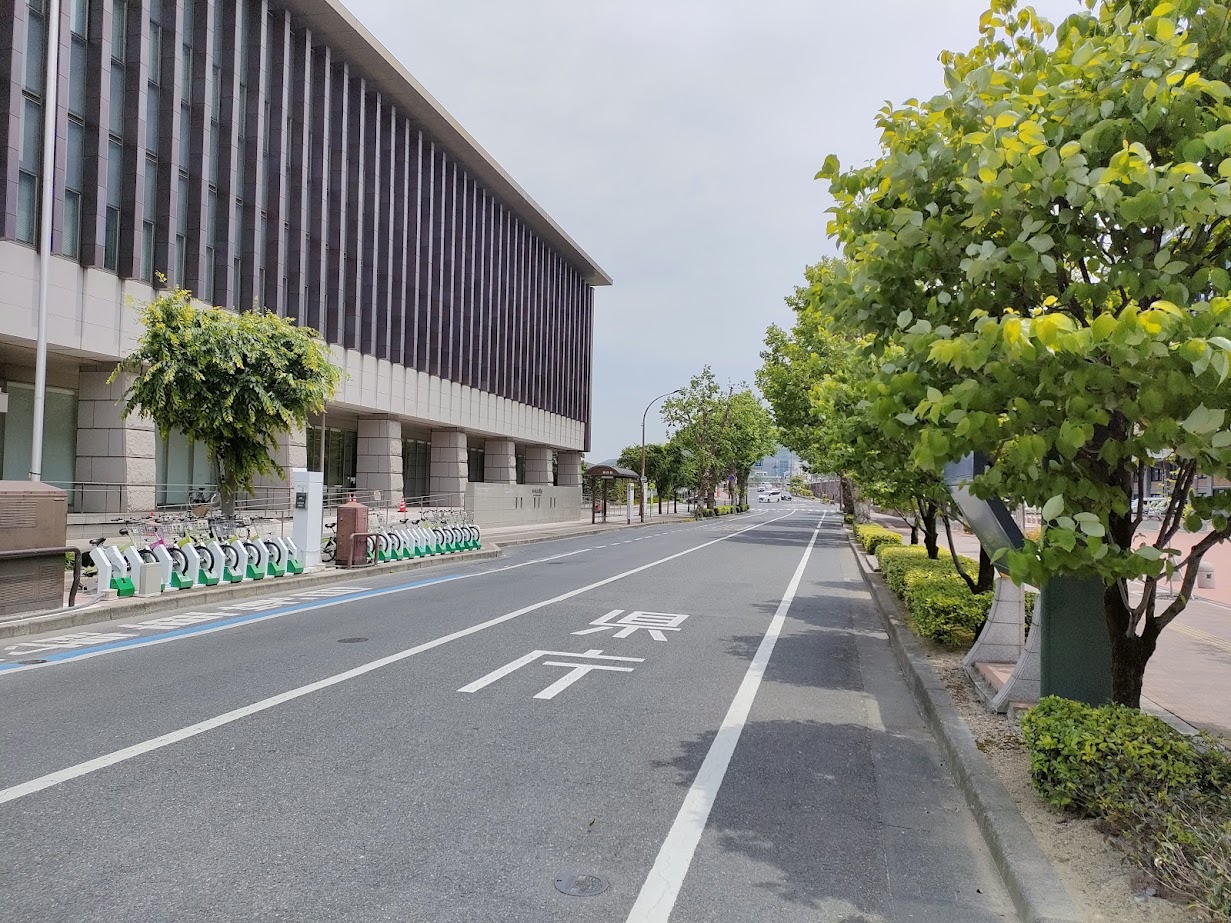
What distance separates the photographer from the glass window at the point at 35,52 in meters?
19.4

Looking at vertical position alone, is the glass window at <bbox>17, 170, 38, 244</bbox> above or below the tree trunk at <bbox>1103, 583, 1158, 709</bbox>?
above

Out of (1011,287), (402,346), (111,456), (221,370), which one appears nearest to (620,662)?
(1011,287)

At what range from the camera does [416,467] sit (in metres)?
43.8

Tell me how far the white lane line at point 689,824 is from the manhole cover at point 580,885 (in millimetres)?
187

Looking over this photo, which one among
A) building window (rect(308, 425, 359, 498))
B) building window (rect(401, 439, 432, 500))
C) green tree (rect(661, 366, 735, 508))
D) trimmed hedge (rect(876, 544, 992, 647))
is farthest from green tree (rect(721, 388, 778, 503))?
trimmed hedge (rect(876, 544, 992, 647))

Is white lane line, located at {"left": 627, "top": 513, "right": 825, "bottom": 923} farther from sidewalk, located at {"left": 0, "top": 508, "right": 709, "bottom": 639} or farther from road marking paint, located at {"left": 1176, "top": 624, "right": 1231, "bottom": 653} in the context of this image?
sidewalk, located at {"left": 0, "top": 508, "right": 709, "bottom": 639}

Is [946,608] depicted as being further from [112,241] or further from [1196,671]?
[112,241]

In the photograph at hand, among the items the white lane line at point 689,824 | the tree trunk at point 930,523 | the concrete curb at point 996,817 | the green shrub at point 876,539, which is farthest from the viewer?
the green shrub at point 876,539

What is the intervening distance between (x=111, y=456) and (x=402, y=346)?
1480 centimetres

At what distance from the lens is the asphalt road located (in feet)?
11.5

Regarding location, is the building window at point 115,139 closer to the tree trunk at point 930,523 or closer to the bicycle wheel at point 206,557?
the bicycle wheel at point 206,557

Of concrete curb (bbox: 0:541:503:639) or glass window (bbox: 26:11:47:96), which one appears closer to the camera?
concrete curb (bbox: 0:541:503:639)

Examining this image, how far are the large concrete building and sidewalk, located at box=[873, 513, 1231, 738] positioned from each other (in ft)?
63.1

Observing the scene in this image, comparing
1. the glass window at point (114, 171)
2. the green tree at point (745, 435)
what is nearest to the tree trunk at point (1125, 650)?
the glass window at point (114, 171)
